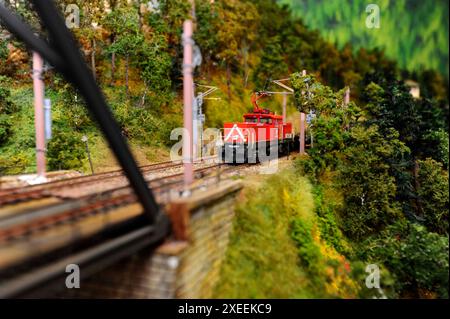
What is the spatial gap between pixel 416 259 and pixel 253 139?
10.8 m

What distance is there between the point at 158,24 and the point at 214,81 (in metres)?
10.0

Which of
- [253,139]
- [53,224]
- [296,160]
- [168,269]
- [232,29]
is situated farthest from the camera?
[232,29]

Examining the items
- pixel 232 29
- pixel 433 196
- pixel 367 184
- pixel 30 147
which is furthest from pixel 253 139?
pixel 232 29

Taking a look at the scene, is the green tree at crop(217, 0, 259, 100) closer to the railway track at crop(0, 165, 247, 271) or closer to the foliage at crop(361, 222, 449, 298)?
the foliage at crop(361, 222, 449, 298)

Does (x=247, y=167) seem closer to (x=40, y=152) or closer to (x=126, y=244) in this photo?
(x=40, y=152)

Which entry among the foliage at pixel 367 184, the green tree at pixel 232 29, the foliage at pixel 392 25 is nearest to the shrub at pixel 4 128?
the foliage at pixel 367 184

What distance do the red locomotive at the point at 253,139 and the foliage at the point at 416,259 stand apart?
8.31 meters

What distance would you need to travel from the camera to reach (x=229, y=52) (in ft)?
127

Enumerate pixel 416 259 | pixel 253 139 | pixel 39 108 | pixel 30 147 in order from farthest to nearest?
1. pixel 253 139
2. pixel 30 147
3. pixel 416 259
4. pixel 39 108

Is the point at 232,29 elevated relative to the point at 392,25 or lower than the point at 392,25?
lower

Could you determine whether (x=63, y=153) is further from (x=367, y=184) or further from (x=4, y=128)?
(x=367, y=184)

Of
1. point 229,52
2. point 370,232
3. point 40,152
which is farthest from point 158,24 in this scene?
point 370,232

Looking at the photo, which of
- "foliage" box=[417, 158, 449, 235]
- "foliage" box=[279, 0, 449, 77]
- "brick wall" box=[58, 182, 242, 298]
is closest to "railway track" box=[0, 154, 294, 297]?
"brick wall" box=[58, 182, 242, 298]

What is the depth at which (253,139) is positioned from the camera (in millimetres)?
23391
